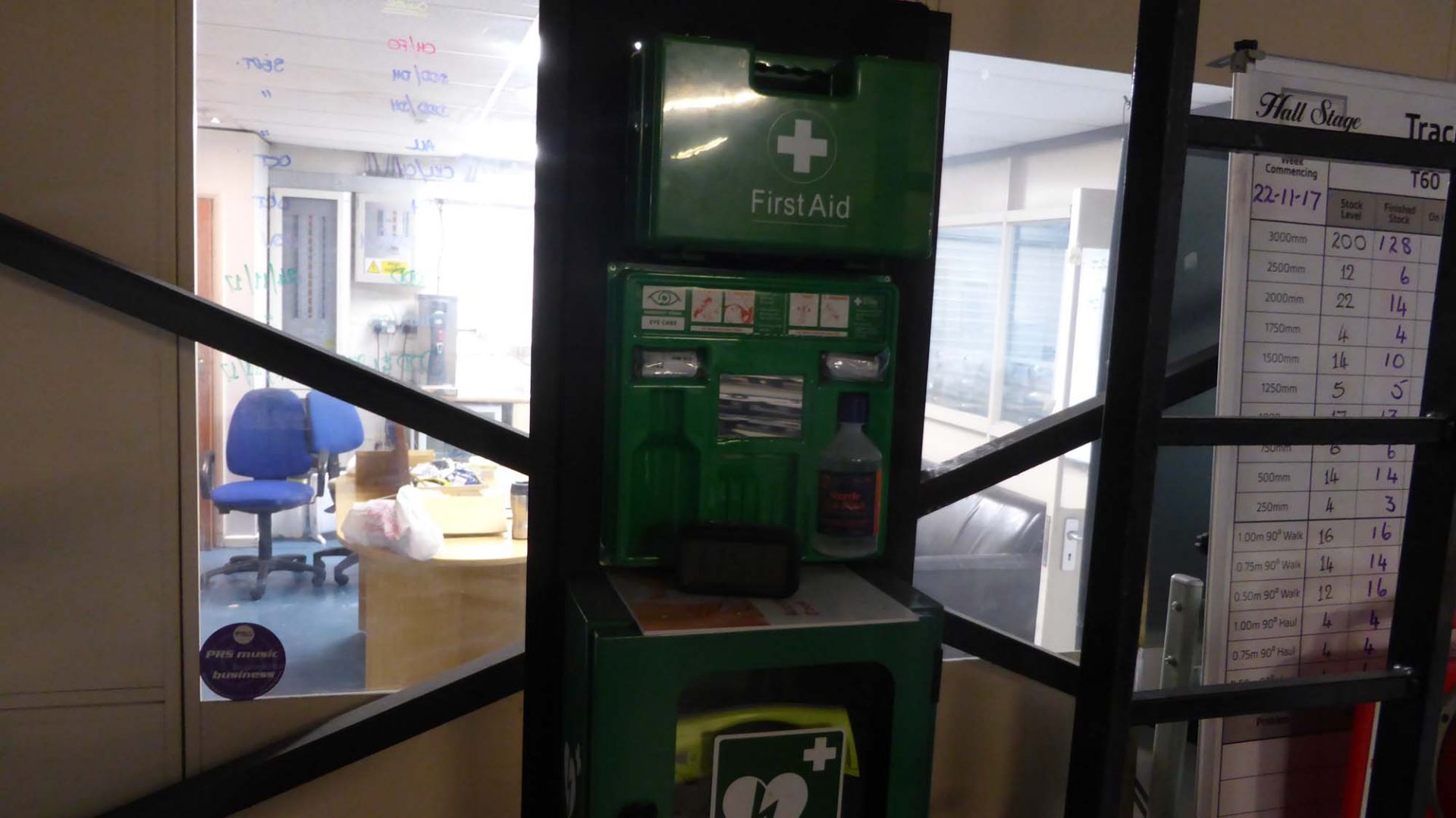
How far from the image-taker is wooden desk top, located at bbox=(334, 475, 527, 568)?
166 cm

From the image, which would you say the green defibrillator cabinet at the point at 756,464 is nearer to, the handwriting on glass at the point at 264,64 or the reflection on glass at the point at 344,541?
the reflection on glass at the point at 344,541

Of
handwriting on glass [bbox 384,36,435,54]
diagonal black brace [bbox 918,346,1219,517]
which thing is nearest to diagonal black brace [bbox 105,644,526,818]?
diagonal black brace [bbox 918,346,1219,517]

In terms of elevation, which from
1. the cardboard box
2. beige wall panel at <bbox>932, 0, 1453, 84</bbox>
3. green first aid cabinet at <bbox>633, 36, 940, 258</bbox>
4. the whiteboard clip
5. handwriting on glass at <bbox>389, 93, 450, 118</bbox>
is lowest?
the cardboard box

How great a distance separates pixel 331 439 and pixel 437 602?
1.09 ft

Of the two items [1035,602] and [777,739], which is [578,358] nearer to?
[777,739]

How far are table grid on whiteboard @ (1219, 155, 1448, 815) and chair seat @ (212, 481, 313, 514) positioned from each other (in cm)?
159

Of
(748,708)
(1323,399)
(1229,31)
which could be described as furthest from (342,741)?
(1229,31)

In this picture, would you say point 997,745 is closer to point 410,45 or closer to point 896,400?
point 896,400

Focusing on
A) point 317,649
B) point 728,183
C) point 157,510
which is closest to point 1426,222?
point 728,183

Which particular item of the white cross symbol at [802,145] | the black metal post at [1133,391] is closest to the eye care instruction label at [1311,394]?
the black metal post at [1133,391]

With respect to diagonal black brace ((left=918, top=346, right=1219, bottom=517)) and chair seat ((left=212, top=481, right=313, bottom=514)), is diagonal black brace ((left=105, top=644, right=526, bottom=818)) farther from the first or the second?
diagonal black brace ((left=918, top=346, right=1219, bottom=517))

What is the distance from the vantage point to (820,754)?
124 centimetres

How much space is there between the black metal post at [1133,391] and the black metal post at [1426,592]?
55 cm

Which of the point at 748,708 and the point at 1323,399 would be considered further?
the point at 1323,399
